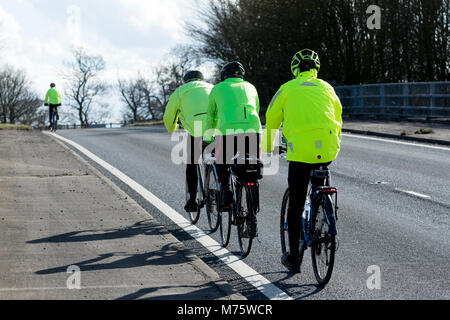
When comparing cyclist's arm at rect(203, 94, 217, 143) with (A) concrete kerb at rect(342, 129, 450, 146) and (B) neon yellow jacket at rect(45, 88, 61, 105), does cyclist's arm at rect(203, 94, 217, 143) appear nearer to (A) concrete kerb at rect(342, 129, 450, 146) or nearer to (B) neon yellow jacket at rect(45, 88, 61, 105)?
Answer: (A) concrete kerb at rect(342, 129, 450, 146)

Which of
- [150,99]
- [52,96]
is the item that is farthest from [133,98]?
[52,96]

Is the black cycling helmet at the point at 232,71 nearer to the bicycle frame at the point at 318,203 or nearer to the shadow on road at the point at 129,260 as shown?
the bicycle frame at the point at 318,203

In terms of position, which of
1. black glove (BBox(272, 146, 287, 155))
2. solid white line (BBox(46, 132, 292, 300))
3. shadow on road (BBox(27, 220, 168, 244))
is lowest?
solid white line (BBox(46, 132, 292, 300))

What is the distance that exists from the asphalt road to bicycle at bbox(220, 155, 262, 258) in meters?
0.23

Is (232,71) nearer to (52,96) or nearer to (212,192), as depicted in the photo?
(212,192)

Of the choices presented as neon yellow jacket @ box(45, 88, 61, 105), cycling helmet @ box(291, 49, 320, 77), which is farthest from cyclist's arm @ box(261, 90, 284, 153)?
neon yellow jacket @ box(45, 88, 61, 105)

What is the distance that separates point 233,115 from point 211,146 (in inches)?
39.5

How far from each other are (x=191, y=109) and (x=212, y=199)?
111 cm

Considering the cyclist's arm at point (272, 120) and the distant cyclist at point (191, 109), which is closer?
the cyclist's arm at point (272, 120)

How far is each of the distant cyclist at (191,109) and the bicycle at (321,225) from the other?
8.11ft

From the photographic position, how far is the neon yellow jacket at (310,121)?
18.6 ft

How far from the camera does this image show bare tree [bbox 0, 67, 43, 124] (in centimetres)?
8975

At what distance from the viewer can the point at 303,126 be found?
5.69 meters

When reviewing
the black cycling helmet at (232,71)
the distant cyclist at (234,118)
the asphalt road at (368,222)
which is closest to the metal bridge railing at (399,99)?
the asphalt road at (368,222)
